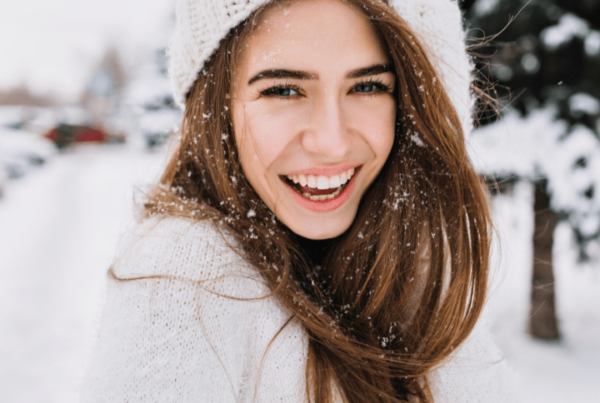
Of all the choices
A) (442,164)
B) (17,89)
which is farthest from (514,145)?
(17,89)

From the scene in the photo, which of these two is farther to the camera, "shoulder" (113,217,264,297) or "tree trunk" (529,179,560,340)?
"tree trunk" (529,179,560,340)

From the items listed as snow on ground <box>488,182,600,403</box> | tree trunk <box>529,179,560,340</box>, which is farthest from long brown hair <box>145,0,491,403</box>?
tree trunk <box>529,179,560,340</box>

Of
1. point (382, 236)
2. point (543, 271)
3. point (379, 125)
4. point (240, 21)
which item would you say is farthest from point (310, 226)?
point (543, 271)

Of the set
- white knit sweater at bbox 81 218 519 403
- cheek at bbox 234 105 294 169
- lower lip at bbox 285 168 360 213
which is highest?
cheek at bbox 234 105 294 169

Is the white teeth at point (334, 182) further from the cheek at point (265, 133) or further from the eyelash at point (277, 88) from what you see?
the eyelash at point (277, 88)

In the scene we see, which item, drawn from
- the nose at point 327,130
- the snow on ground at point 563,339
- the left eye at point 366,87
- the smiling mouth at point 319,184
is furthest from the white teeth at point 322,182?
the snow on ground at point 563,339

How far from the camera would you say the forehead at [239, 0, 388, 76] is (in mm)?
1224

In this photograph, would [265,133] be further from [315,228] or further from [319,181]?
[315,228]

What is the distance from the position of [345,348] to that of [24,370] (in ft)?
14.9

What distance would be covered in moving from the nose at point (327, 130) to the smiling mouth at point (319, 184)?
132 mm

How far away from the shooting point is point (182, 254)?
111 centimetres

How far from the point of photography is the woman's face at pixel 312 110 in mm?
1237

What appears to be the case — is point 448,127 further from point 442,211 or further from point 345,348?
point 345,348

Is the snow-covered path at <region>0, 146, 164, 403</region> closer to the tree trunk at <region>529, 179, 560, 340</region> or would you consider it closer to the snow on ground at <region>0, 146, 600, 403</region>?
the snow on ground at <region>0, 146, 600, 403</region>
